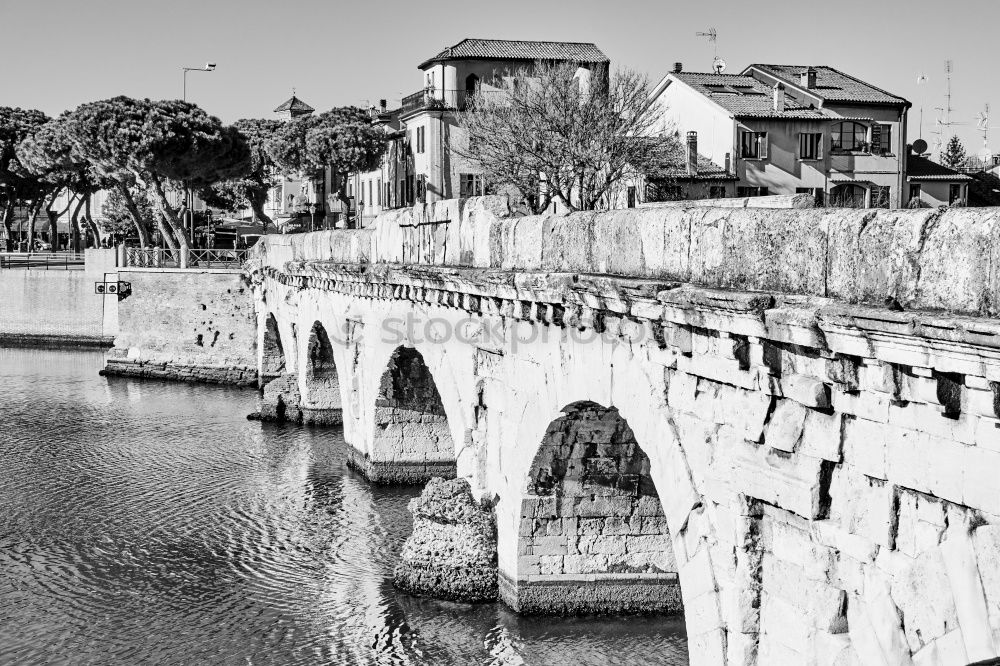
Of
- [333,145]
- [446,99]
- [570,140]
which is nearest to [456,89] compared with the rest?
[446,99]

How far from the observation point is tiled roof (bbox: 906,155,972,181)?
34.3 metres

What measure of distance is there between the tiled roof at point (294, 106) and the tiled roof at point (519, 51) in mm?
33153

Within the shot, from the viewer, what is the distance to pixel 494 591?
1412 centimetres

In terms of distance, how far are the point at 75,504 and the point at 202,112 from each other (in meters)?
29.5

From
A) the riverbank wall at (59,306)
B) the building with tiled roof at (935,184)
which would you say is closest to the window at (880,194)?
the building with tiled roof at (935,184)

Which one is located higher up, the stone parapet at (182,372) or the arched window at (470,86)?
the arched window at (470,86)

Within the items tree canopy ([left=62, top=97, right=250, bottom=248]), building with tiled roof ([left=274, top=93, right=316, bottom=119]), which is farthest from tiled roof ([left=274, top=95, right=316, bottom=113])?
tree canopy ([left=62, top=97, right=250, bottom=248])

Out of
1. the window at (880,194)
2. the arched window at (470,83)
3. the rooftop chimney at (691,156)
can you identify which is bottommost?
the window at (880,194)

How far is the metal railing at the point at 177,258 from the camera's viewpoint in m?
42.8

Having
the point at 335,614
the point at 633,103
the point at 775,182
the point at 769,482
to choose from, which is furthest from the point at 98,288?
the point at 769,482

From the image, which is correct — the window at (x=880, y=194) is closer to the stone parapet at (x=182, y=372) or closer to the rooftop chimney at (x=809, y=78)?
the rooftop chimney at (x=809, y=78)

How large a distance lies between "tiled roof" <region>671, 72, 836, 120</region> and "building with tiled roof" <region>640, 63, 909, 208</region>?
Answer: 3 cm

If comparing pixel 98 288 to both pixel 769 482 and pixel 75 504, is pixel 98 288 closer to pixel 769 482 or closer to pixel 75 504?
pixel 75 504

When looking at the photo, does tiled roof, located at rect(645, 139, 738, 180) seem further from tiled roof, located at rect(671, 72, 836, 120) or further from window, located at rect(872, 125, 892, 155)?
window, located at rect(872, 125, 892, 155)
